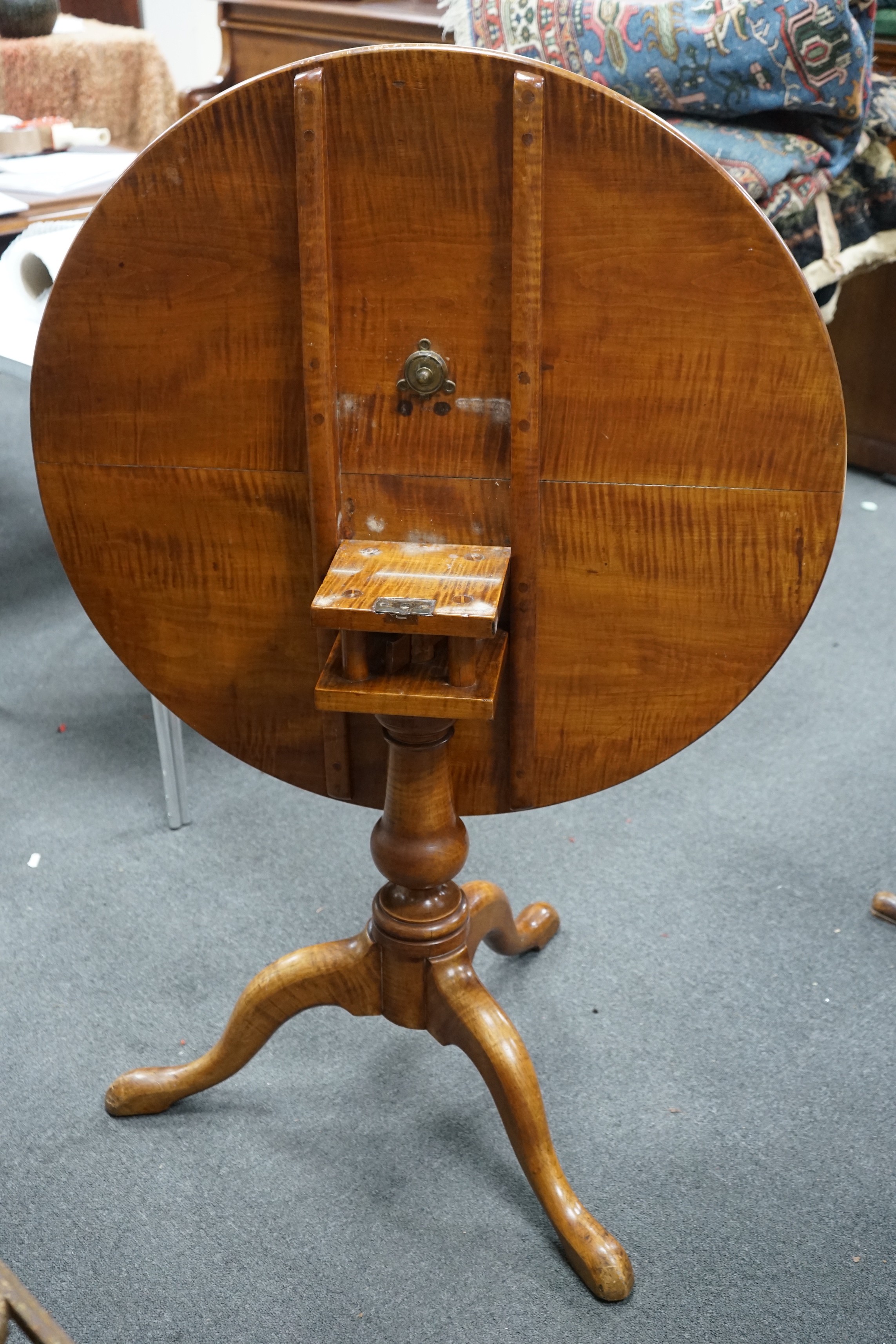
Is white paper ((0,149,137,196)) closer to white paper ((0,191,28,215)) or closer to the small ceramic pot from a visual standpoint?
white paper ((0,191,28,215))

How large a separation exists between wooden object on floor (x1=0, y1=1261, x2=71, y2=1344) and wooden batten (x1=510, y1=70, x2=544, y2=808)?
551 mm

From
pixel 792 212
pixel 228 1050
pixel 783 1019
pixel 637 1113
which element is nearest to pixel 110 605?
pixel 228 1050

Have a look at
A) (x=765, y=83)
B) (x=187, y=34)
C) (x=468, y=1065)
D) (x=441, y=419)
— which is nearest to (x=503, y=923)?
(x=468, y=1065)

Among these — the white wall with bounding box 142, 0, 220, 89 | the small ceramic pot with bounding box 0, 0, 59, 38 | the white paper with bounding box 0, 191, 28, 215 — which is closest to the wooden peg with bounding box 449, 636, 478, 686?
the white paper with bounding box 0, 191, 28, 215

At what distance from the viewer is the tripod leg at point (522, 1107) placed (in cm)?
120

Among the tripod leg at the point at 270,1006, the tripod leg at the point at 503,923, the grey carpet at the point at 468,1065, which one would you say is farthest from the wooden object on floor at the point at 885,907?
the tripod leg at the point at 270,1006

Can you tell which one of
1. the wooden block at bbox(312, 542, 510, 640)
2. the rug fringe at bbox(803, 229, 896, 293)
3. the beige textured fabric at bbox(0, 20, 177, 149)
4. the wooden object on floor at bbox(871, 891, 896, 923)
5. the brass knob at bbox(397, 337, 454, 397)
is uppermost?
the beige textured fabric at bbox(0, 20, 177, 149)

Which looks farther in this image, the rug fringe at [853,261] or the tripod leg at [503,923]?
the rug fringe at [853,261]

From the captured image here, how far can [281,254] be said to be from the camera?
0.90 m

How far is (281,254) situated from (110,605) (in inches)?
13.6

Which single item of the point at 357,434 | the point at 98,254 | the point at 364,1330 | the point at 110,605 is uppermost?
the point at 98,254

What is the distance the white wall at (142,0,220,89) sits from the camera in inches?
189

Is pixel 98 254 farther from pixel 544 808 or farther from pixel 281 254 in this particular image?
pixel 544 808

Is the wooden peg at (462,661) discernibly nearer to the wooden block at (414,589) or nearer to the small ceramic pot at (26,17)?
the wooden block at (414,589)
